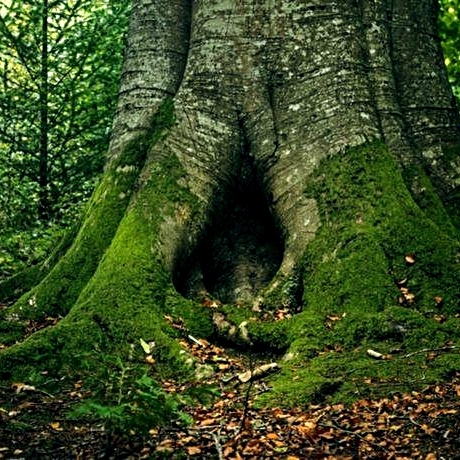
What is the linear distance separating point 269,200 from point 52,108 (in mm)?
5861

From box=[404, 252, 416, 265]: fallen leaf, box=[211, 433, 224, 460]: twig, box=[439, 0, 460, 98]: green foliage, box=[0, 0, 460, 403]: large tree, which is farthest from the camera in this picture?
box=[439, 0, 460, 98]: green foliage

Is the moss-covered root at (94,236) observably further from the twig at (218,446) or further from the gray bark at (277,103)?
the twig at (218,446)

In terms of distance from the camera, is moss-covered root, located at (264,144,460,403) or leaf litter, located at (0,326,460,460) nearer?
leaf litter, located at (0,326,460,460)

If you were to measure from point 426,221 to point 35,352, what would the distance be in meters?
3.30

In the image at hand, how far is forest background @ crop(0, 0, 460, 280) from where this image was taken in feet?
31.5

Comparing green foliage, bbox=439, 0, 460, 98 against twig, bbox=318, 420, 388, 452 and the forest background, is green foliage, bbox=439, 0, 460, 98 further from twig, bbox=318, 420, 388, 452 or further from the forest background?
twig, bbox=318, 420, 388, 452

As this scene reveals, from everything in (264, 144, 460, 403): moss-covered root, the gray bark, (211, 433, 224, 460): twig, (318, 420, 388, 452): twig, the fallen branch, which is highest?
the gray bark

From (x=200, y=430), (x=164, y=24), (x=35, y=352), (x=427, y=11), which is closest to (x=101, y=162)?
(x=164, y=24)

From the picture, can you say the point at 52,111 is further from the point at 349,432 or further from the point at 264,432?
the point at 349,432

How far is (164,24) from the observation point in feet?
22.0

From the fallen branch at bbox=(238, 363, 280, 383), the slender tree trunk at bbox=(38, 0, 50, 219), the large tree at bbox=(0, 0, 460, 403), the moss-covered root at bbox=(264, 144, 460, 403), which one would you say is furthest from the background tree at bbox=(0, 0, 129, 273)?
the fallen branch at bbox=(238, 363, 280, 383)

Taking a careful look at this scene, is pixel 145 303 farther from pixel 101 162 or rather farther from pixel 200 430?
pixel 101 162

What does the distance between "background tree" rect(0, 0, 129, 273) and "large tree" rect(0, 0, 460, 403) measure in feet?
10.4

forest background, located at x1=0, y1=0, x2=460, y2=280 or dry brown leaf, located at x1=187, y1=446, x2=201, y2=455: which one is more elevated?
forest background, located at x1=0, y1=0, x2=460, y2=280
